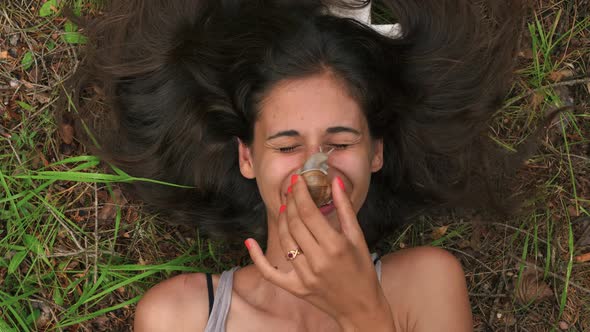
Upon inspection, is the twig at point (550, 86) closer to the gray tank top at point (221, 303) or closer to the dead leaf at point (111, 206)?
the gray tank top at point (221, 303)

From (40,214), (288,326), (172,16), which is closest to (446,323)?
(288,326)

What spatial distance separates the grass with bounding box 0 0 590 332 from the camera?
4246 mm

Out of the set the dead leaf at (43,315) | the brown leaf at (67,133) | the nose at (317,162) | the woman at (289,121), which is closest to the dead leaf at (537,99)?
the woman at (289,121)

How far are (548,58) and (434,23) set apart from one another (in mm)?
1103

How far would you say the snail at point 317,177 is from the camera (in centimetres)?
280

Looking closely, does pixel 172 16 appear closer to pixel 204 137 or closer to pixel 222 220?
pixel 204 137

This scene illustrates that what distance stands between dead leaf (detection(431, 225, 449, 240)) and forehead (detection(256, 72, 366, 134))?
1.47 m

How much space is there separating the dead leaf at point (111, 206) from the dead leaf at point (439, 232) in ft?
6.86

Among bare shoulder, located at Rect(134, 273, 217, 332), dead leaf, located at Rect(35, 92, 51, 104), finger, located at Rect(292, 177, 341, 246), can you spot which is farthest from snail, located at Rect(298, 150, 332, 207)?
dead leaf, located at Rect(35, 92, 51, 104)

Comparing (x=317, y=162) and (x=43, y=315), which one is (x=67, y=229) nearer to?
(x=43, y=315)

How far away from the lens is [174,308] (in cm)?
361

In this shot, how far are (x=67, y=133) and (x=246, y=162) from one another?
1.47 metres

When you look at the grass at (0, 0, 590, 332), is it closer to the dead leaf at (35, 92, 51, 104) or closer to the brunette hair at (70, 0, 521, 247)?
the dead leaf at (35, 92, 51, 104)

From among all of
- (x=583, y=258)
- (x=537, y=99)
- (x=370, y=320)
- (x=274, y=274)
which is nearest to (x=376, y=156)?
(x=370, y=320)
